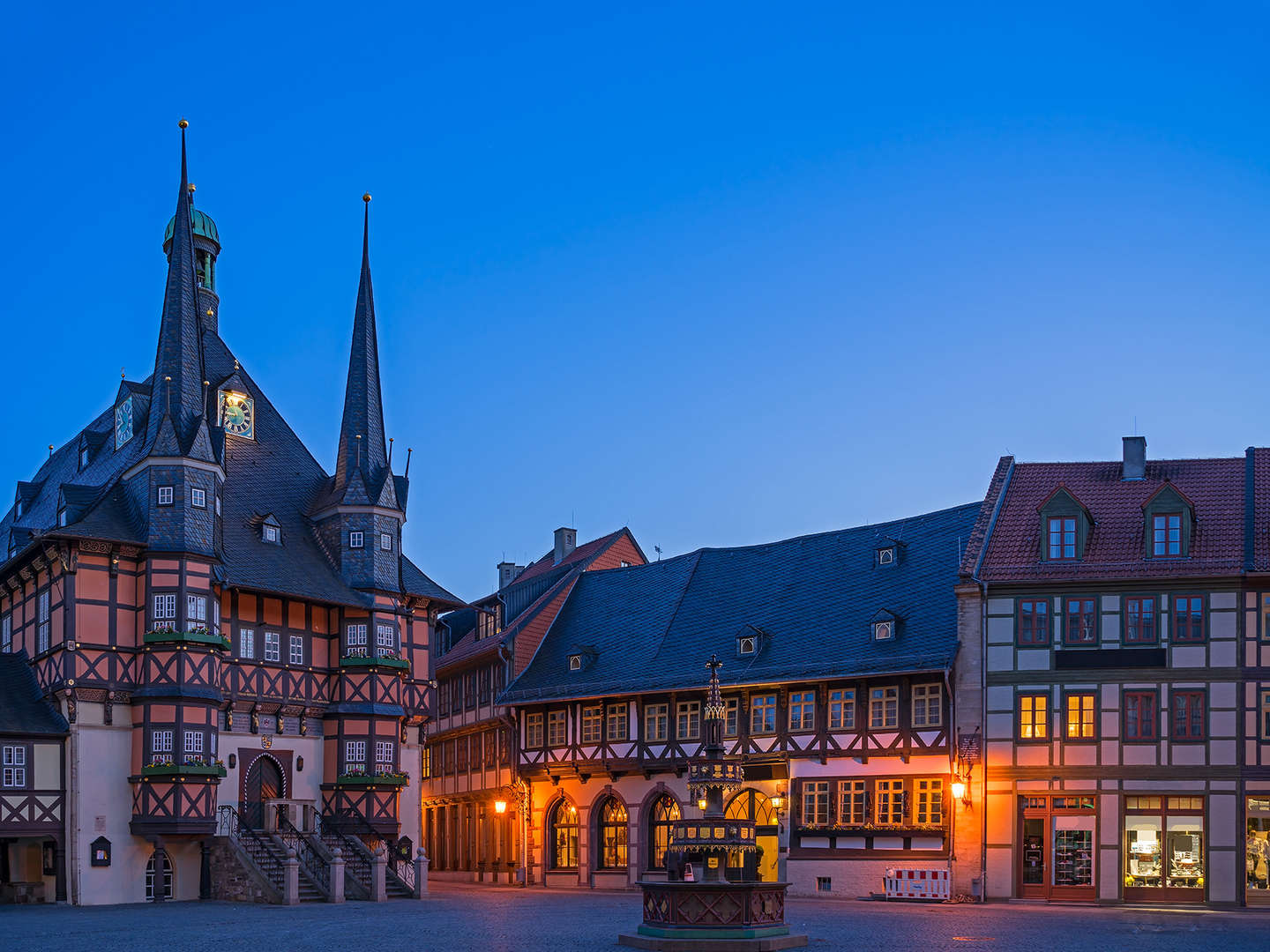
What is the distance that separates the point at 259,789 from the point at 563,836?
11103 mm

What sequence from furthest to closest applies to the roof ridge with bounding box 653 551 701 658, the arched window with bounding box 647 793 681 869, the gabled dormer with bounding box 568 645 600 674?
the gabled dormer with bounding box 568 645 600 674 < the roof ridge with bounding box 653 551 701 658 < the arched window with bounding box 647 793 681 869

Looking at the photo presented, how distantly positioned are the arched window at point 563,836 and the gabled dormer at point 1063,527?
58.8 ft

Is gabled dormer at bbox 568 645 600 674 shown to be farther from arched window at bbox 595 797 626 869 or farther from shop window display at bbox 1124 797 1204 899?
shop window display at bbox 1124 797 1204 899

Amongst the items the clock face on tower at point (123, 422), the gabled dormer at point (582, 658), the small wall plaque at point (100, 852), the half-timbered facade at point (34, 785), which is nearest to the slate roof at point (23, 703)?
the half-timbered facade at point (34, 785)

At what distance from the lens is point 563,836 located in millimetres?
50750

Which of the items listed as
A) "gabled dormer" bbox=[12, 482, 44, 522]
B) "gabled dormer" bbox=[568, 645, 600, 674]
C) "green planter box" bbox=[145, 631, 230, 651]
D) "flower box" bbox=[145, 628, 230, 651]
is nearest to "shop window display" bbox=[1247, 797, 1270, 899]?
"gabled dormer" bbox=[568, 645, 600, 674]

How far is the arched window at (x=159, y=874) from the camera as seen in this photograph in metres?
40.0

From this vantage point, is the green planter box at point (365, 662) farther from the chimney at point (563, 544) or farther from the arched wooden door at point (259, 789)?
the chimney at point (563, 544)

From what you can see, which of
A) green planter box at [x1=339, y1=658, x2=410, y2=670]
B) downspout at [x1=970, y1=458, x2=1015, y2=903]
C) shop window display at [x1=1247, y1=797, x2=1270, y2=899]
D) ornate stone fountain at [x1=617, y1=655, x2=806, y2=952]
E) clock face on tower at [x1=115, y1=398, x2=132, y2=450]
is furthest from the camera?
clock face on tower at [x1=115, y1=398, x2=132, y2=450]

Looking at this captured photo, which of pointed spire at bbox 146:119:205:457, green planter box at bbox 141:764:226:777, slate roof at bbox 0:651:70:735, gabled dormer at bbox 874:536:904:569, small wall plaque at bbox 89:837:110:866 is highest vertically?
pointed spire at bbox 146:119:205:457

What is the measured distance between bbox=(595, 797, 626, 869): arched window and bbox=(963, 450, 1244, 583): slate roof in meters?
14.7

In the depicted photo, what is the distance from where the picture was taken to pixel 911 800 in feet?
134

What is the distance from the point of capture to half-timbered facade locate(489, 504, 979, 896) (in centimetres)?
4138

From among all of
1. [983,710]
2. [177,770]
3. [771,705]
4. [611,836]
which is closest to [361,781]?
[177,770]
